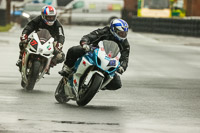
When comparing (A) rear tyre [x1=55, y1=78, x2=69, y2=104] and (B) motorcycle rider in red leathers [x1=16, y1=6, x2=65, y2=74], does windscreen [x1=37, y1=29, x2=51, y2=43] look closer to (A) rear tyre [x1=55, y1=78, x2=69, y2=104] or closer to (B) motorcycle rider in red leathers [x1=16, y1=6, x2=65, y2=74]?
(B) motorcycle rider in red leathers [x1=16, y1=6, x2=65, y2=74]

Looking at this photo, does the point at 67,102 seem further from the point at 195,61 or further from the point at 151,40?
the point at 151,40

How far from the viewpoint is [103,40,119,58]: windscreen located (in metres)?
10.9

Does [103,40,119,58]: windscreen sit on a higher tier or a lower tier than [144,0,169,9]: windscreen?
higher

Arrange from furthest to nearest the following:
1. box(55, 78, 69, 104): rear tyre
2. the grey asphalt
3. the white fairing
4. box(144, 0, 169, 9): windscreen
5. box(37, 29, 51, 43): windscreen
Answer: box(144, 0, 169, 9): windscreen
box(37, 29, 51, 43): windscreen
the white fairing
box(55, 78, 69, 104): rear tyre
the grey asphalt

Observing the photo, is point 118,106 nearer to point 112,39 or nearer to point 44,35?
point 112,39

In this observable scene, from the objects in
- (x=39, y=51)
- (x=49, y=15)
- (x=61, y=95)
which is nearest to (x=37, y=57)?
(x=39, y=51)

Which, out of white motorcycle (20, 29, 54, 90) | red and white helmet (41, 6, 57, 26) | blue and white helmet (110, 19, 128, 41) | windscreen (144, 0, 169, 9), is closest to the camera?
blue and white helmet (110, 19, 128, 41)

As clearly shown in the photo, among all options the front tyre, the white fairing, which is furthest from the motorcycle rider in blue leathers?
the white fairing

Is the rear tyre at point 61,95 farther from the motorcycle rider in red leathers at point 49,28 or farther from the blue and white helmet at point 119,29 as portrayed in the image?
the motorcycle rider in red leathers at point 49,28

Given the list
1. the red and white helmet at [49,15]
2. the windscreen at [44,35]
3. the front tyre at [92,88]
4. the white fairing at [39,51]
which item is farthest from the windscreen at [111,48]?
the red and white helmet at [49,15]

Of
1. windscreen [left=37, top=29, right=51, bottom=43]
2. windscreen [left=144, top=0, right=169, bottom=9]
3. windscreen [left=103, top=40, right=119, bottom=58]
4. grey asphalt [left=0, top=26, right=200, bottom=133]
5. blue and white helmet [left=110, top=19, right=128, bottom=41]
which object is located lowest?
windscreen [left=144, top=0, right=169, bottom=9]

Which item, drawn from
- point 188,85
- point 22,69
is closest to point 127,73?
point 188,85

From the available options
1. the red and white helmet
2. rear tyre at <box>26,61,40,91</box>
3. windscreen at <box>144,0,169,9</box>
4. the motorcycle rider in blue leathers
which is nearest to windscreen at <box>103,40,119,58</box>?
the motorcycle rider in blue leathers

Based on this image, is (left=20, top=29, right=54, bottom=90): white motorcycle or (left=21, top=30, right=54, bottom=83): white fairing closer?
(left=20, top=29, right=54, bottom=90): white motorcycle
